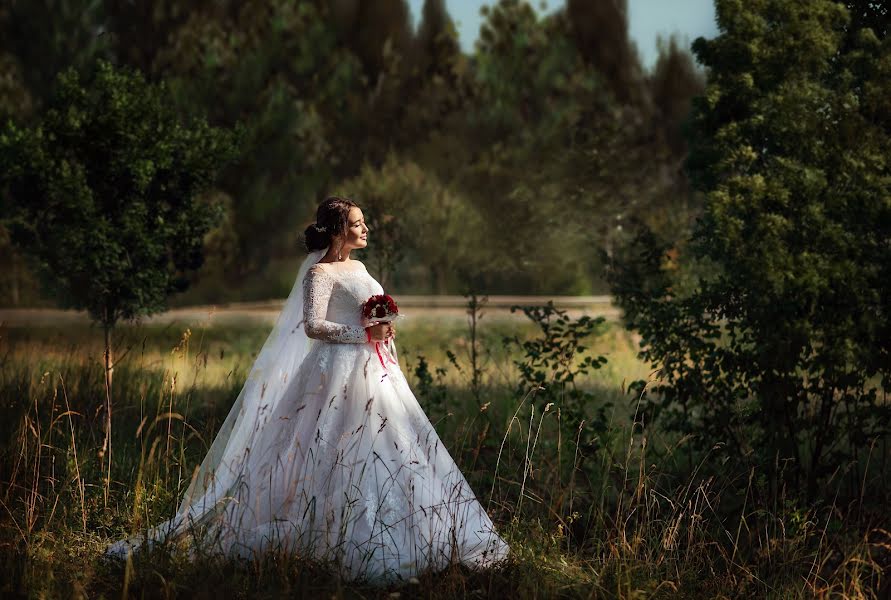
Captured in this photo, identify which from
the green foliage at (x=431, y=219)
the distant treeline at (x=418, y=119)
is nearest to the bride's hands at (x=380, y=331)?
the distant treeline at (x=418, y=119)

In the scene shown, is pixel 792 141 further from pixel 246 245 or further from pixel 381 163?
pixel 381 163

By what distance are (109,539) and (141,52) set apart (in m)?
16.3

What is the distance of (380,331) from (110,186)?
508cm

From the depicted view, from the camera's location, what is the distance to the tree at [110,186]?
802 centimetres

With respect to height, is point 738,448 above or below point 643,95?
below

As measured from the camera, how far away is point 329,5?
87.2 ft

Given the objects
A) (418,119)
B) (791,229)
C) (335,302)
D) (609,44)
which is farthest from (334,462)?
(609,44)

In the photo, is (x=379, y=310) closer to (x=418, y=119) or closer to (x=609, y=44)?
(x=418, y=119)

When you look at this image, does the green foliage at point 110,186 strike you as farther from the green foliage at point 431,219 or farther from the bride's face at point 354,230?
the green foliage at point 431,219

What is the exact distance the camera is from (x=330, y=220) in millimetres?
4406

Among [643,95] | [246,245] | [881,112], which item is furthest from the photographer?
[643,95]

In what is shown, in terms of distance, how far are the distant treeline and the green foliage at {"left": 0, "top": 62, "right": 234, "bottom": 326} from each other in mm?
9374

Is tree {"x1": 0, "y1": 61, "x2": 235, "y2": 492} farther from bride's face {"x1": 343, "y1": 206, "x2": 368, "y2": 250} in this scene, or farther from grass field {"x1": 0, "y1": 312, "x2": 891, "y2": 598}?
bride's face {"x1": 343, "y1": 206, "x2": 368, "y2": 250}

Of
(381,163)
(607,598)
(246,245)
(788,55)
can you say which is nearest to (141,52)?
(246,245)
